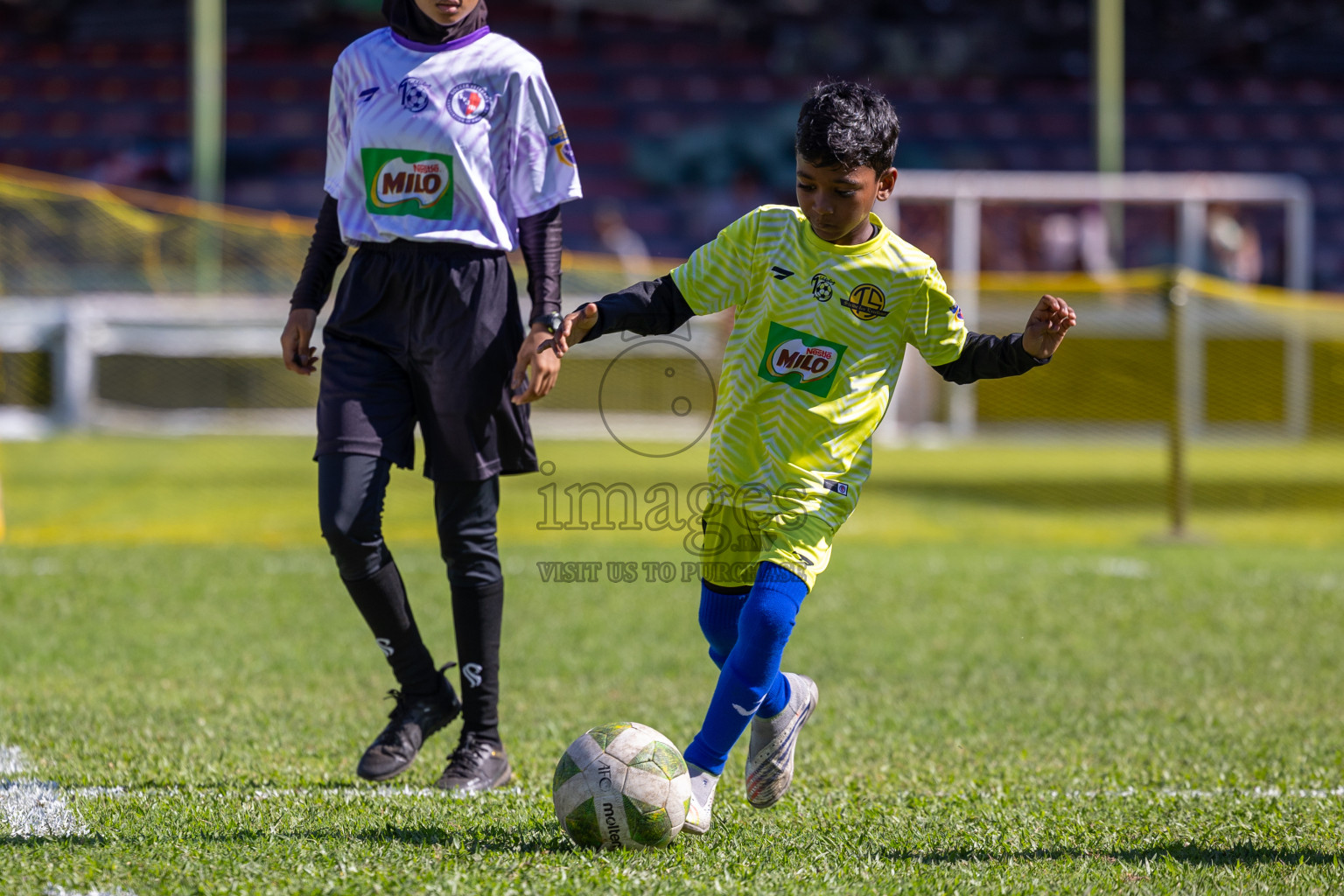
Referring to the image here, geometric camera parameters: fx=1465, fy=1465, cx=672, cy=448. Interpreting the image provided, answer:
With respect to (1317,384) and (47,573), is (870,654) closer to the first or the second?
(47,573)

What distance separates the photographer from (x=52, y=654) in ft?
17.3

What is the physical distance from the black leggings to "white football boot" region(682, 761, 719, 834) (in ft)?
2.81

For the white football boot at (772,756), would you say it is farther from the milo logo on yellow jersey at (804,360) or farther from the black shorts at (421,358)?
the black shorts at (421,358)

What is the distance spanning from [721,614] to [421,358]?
38.2 inches

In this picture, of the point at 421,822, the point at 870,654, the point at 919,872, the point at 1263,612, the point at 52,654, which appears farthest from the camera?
the point at 1263,612

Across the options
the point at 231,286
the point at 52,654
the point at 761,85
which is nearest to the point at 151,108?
the point at 761,85

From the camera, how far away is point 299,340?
374cm

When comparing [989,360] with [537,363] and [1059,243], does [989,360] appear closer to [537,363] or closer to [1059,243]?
[537,363]

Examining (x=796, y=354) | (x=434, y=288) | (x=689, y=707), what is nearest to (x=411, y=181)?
(x=434, y=288)

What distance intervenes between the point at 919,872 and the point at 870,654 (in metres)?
2.73

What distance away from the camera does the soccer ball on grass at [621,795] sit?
3076 millimetres

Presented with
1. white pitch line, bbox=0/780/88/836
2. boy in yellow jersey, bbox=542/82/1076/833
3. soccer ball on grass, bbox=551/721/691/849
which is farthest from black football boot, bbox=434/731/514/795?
white pitch line, bbox=0/780/88/836

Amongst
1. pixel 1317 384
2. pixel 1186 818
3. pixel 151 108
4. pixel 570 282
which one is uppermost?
pixel 151 108

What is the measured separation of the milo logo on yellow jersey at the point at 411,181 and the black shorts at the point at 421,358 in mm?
87
